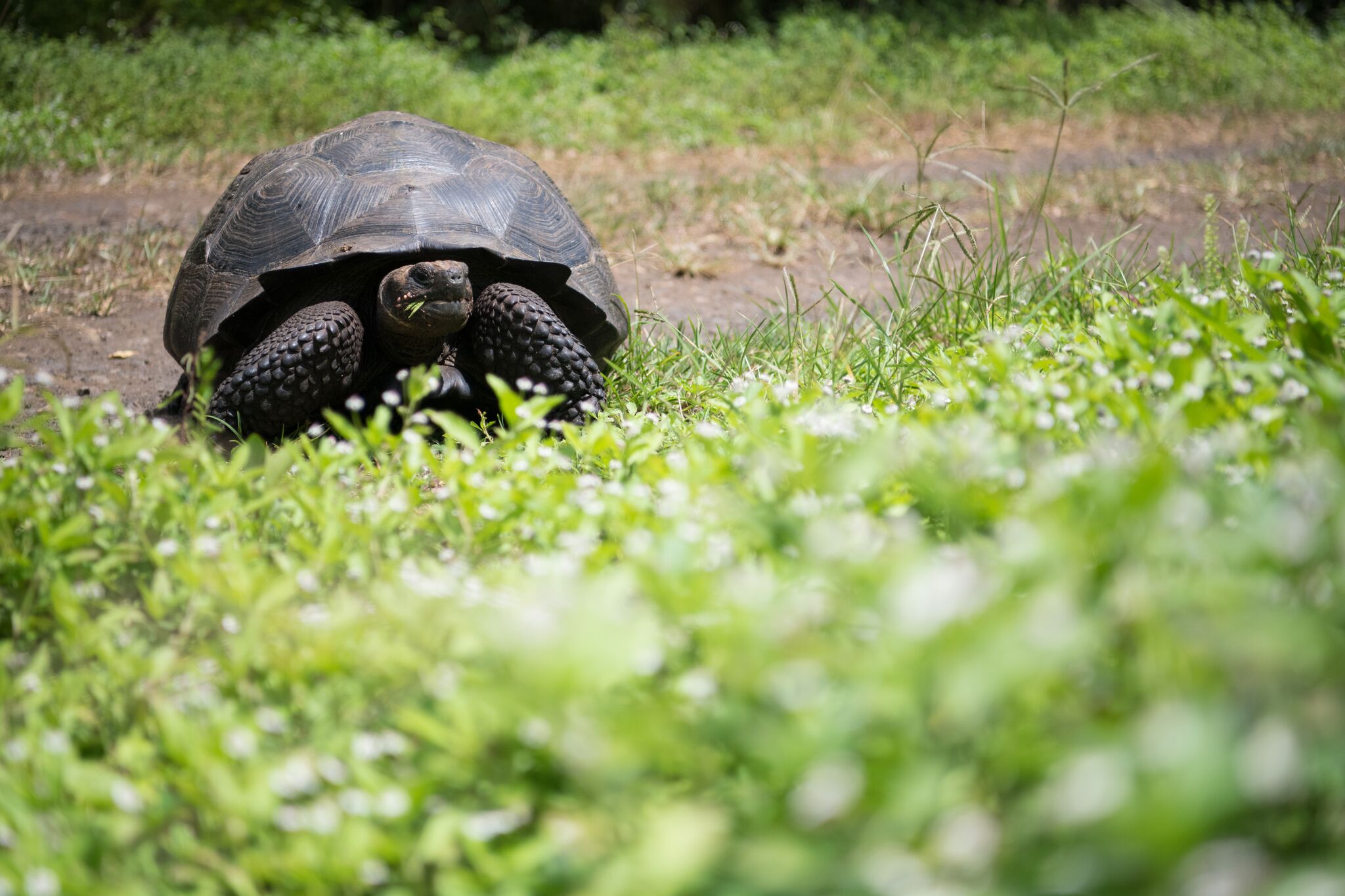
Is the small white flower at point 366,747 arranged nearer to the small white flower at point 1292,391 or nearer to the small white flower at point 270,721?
the small white flower at point 270,721

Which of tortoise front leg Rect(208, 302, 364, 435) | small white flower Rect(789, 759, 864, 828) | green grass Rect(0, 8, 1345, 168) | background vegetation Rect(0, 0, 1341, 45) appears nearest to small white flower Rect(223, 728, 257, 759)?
small white flower Rect(789, 759, 864, 828)

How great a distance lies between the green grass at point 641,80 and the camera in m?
6.98

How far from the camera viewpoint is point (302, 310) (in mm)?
2816

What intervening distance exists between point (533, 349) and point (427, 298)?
31 cm

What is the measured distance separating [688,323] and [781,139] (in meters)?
4.23

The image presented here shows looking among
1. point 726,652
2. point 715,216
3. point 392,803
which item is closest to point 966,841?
point 726,652

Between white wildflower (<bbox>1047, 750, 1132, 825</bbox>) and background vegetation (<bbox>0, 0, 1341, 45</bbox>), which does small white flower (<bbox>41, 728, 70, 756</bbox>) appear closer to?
white wildflower (<bbox>1047, 750, 1132, 825</bbox>)

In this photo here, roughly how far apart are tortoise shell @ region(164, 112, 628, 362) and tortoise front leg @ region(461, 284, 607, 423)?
12 cm

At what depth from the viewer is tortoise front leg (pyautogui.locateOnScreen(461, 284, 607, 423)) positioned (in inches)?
111

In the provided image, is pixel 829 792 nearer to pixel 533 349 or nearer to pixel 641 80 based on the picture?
pixel 533 349

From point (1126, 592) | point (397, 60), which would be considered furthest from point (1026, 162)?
point (1126, 592)

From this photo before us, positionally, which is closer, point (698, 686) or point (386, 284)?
point (698, 686)

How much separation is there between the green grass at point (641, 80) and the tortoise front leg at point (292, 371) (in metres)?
4.43

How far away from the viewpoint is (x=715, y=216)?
540 cm
